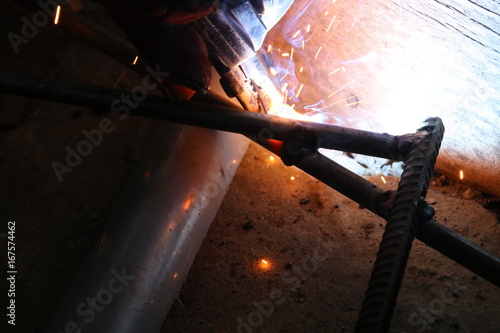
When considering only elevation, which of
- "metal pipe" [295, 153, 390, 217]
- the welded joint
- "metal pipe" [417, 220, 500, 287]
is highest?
the welded joint

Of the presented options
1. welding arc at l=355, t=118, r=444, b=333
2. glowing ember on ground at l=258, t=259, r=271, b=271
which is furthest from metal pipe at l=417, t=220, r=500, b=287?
glowing ember on ground at l=258, t=259, r=271, b=271

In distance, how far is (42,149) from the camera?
11.2 ft

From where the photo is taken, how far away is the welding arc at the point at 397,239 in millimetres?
1611

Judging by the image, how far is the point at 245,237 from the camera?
3.00 m

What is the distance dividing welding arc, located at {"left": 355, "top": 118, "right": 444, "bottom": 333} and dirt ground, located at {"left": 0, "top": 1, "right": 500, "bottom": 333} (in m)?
0.95

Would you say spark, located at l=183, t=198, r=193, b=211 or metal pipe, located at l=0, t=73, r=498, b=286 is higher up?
metal pipe, located at l=0, t=73, r=498, b=286

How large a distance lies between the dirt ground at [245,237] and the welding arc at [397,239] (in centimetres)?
95

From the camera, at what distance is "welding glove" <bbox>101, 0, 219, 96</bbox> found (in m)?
1.68

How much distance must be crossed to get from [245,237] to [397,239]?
1.41 metres

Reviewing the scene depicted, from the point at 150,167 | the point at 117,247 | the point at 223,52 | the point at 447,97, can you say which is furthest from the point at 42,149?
the point at 447,97

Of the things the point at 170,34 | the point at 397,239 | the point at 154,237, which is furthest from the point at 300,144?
the point at 154,237

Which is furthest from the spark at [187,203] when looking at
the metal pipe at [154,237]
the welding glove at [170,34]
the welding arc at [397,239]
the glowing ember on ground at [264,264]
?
the welding arc at [397,239]

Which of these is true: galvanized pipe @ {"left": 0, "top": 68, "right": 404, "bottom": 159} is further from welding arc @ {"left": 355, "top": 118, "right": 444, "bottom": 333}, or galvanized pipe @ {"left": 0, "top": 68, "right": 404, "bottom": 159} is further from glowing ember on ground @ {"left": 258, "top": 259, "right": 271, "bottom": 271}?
glowing ember on ground @ {"left": 258, "top": 259, "right": 271, "bottom": 271}

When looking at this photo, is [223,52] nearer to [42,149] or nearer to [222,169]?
[222,169]
